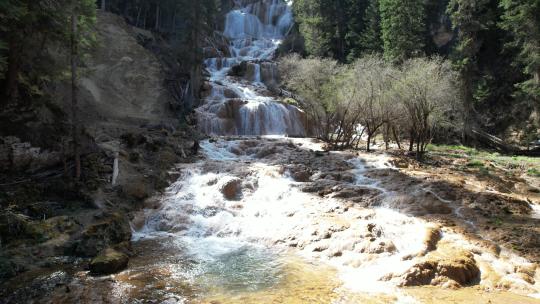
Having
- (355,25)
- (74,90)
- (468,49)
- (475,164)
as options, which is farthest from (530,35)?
(74,90)

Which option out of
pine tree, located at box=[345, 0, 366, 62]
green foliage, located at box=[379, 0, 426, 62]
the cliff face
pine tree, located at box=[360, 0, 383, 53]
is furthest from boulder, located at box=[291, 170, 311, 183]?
pine tree, located at box=[345, 0, 366, 62]

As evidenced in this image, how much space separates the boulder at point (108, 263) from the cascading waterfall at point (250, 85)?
22377 millimetres

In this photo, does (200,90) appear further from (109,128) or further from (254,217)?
(254,217)

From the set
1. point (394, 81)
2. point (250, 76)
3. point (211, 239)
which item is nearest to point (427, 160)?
point (394, 81)

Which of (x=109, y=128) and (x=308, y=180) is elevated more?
(x=109, y=128)

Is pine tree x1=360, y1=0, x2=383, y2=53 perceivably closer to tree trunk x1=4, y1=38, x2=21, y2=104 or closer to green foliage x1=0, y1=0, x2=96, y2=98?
green foliage x1=0, y1=0, x2=96, y2=98

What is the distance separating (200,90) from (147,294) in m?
29.2

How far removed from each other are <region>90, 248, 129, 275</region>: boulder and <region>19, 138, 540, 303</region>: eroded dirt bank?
0.76 feet

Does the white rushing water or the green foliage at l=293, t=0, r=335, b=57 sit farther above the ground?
the green foliage at l=293, t=0, r=335, b=57

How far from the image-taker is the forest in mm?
8430

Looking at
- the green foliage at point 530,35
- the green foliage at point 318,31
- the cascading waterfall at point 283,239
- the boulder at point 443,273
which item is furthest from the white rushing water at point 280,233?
the green foliage at point 318,31

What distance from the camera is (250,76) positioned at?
4388 centimetres

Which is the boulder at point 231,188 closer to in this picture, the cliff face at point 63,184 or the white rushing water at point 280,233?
the white rushing water at point 280,233

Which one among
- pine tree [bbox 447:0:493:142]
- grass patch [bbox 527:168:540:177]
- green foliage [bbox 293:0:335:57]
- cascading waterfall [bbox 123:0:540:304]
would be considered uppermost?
green foliage [bbox 293:0:335:57]
